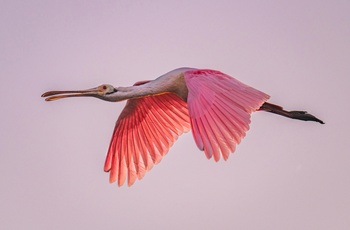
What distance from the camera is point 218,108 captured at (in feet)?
49.8

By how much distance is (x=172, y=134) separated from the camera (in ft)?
61.8

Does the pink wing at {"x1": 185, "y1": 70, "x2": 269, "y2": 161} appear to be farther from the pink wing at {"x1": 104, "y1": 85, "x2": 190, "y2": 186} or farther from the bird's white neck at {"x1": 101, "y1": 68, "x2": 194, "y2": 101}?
the pink wing at {"x1": 104, "y1": 85, "x2": 190, "y2": 186}

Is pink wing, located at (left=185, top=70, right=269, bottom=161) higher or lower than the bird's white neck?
lower

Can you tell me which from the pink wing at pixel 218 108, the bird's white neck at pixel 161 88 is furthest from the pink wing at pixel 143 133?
the pink wing at pixel 218 108

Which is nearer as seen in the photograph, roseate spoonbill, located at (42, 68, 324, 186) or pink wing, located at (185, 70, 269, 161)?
pink wing, located at (185, 70, 269, 161)

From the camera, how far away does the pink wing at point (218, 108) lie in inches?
567

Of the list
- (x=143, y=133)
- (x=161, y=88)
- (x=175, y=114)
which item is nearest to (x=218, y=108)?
(x=161, y=88)

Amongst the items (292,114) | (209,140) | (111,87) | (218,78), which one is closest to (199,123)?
(209,140)

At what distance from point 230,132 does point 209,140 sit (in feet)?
1.08

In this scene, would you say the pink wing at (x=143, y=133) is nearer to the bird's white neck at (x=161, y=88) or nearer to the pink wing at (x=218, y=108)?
the bird's white neck at (x=161, y=88)

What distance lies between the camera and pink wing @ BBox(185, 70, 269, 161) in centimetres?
1439

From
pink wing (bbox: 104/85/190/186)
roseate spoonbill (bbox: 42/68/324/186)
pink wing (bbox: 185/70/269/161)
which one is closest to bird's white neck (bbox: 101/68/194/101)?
roseate spoonbill (bbox: 42/68/324/186)

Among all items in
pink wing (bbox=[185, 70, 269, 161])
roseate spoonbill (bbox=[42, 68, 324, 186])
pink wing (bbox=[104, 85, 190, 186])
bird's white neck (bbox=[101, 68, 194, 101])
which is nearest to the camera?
pink wing (bbox=[185, 70, 269, 161])

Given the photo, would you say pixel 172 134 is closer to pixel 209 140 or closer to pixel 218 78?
pixel 218 78
